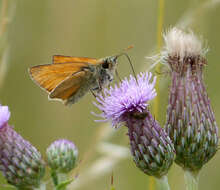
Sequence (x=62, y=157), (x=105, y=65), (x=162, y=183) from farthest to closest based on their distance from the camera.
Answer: (x=105, y=65) < (x=62, y=157) < (x=162, y=183)

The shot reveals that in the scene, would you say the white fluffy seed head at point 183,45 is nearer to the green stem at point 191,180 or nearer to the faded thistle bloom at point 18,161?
the green stem at point 191,180

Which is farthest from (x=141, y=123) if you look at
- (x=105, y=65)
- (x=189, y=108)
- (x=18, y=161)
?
(x=105, y=65)

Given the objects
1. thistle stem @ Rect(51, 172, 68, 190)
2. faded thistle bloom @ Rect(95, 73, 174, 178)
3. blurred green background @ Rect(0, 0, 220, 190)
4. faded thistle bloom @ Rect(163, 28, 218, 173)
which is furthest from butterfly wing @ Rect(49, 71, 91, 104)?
blurred green background @ Rect(0, 0, 220, 190)

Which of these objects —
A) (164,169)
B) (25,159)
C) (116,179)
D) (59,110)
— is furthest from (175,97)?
(59,110)

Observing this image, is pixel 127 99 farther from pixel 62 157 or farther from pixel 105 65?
pixel 105 65

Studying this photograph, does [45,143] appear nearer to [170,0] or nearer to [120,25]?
[120,25]

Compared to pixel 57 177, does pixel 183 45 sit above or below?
above

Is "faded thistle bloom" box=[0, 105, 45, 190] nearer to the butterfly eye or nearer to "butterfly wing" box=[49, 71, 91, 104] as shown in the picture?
"butterfly wing" box=[49, 71, 91, 104]
